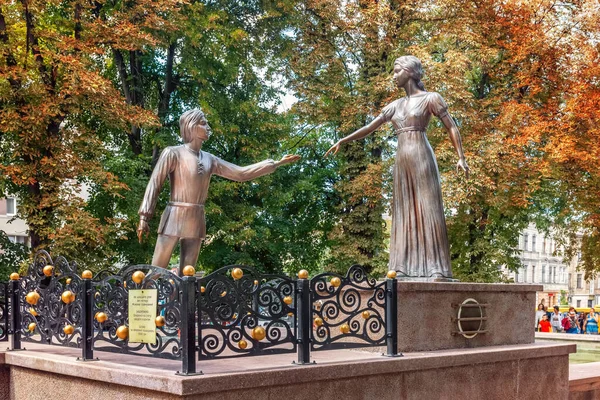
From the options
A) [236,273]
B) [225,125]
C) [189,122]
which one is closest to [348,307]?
[236,273]

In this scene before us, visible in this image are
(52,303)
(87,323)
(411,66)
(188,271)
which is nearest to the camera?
(188,271)

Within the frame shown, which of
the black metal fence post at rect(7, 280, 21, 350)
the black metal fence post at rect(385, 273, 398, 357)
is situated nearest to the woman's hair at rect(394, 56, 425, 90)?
the black metal fence post at rect(385, 273, 398, 357)

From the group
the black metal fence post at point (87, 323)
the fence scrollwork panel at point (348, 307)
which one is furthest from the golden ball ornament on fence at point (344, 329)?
the black metal fence post at point (87, 323)

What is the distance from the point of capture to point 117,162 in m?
19.4

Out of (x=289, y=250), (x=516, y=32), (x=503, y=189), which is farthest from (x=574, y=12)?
(x=289, y=250)

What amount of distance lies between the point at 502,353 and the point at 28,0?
13022 mm

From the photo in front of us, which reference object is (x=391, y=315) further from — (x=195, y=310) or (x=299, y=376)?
(x=195, y=310)

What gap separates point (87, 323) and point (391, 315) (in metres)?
2.72

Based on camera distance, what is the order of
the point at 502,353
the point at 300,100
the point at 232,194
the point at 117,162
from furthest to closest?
the point at 300,100
the point at 232,194
the point at 117,162
the point at 502,353

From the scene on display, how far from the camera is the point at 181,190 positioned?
8414mm

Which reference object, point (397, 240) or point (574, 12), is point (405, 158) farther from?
point (574, 12)

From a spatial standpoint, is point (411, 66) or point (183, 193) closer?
point (183, 193)

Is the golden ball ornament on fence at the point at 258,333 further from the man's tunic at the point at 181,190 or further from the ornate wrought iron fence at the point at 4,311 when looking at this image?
the ornate wrought iron fence at the point at 4,311

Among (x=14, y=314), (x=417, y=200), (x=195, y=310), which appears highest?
(x=417, y=200)
